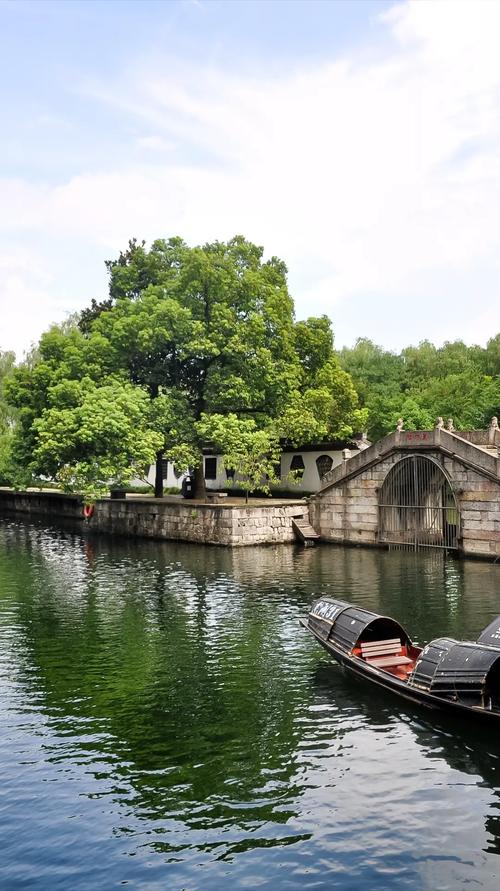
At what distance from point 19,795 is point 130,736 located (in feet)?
9.94

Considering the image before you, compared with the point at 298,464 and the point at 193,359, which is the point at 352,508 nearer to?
the point at 298,464

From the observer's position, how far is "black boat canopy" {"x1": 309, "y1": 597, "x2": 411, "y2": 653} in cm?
1925

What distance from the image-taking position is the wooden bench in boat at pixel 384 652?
62.7 feet

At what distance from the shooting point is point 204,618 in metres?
26.4

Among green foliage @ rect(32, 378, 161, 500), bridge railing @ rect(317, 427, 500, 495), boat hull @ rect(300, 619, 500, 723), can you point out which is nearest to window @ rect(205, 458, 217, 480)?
green foliage @ rect(32, 378, 161, 500)

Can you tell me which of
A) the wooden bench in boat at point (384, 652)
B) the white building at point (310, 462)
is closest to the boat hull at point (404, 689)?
the wooden bench in boat at point (384, 652)

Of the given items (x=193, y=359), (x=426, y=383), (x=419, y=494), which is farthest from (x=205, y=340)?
(x=426, y=383)

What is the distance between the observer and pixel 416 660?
17812mm

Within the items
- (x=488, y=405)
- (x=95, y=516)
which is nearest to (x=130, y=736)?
(x=95, y=516)

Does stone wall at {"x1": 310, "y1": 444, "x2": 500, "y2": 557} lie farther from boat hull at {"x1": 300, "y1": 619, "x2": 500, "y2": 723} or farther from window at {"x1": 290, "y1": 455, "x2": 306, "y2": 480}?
boat hull at {"x1": 300, "y1": 619, "x2": 500, "y2": 723}

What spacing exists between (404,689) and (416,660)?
1093mm

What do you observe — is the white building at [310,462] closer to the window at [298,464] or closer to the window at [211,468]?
the window at [298,464]

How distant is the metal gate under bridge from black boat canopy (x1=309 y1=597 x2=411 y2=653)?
2149cm

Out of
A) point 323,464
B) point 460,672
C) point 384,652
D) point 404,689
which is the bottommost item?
point 404,689
